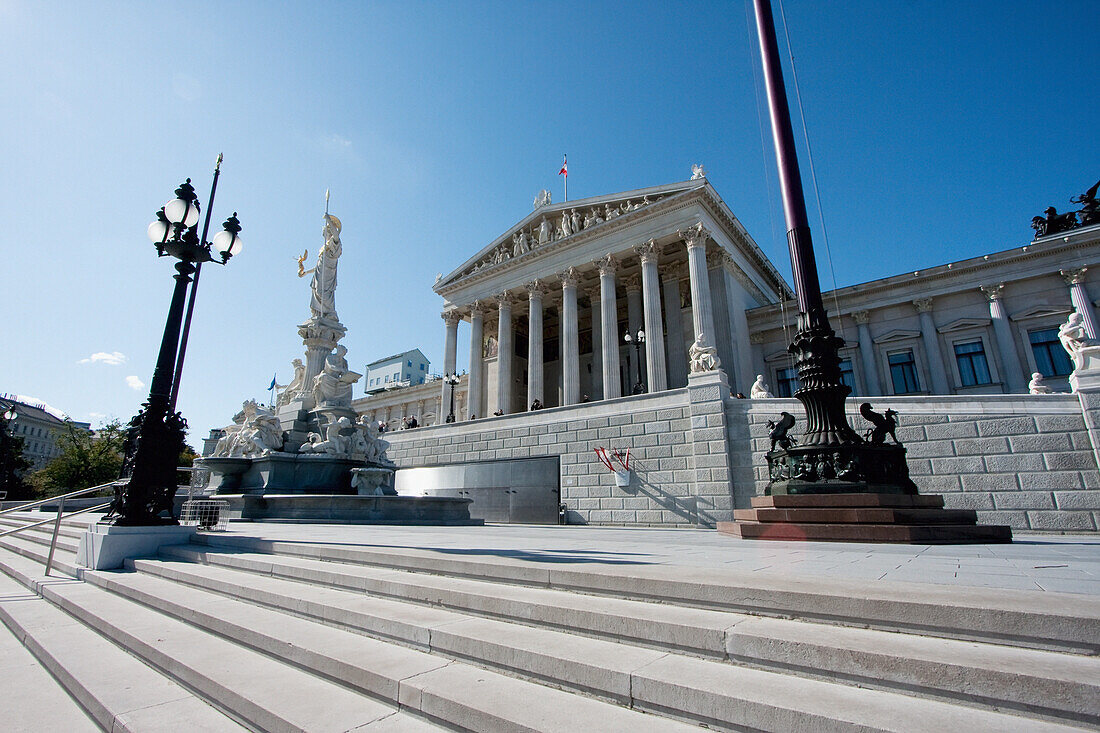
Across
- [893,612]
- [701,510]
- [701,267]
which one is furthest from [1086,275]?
[893,612]

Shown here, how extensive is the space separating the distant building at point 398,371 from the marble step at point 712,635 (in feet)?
242

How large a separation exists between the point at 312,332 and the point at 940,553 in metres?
18.3

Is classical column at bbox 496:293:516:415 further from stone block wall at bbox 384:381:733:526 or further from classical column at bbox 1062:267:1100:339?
classical column at bbox 1062:267:1100:339

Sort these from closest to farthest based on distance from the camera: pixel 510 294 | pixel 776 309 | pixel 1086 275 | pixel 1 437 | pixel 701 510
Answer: pixel 701 510 → pixel 1086 275 → pixel 1 437 → pixel 776 309 → pixel 510 294

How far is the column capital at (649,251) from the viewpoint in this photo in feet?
98.2

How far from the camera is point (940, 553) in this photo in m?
5.84

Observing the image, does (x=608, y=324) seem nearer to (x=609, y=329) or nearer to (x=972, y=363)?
(x=609, y=329)

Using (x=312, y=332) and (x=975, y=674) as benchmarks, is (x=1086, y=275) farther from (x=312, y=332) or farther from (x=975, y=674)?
(x=312, y=332)

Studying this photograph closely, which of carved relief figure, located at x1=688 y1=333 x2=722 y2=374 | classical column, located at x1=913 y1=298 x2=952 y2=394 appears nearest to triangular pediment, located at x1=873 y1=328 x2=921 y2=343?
classical column, located at x1=913 y1=298 x2=952 y2=394

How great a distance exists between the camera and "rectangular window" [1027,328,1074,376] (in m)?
25.1

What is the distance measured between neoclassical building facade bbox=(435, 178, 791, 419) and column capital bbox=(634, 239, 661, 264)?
0.06 meters

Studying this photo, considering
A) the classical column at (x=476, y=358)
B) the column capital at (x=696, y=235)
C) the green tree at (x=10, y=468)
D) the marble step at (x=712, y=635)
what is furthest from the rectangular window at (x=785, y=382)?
the green tree at (x=10, y=468)

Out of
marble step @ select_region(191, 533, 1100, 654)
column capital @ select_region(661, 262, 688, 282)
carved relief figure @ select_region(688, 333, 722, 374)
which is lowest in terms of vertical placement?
marble step @ select_region(191, 533, 1100, 654)

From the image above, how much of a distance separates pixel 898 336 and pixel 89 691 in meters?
34.8
